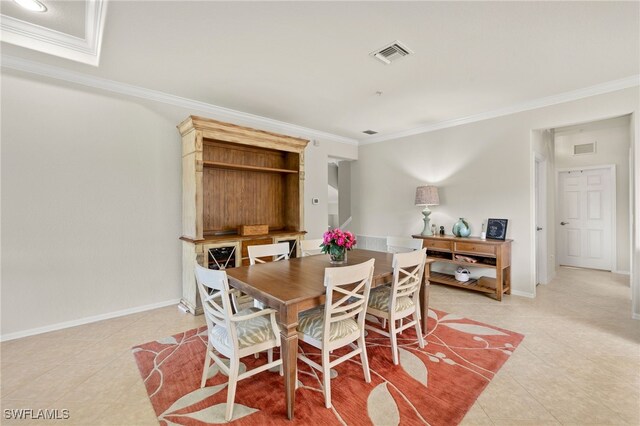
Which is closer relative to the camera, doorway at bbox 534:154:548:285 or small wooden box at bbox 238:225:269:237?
small wooden box at bbox 238:225:269:237

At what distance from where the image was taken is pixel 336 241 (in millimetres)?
2574

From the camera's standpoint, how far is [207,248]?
3.45 m

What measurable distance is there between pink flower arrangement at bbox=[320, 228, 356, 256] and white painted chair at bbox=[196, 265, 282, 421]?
838mm

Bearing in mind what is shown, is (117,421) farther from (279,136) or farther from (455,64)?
(455,64)

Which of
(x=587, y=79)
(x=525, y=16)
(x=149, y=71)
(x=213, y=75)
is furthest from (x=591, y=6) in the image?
(x=149, y=71)

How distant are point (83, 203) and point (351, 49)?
3.23 meters

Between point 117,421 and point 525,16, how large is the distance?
392 cm

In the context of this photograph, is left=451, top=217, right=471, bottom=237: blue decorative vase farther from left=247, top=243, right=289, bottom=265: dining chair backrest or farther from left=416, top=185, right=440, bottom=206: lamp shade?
left=247, top=243, right=289, bottom=265: dining chair backrest

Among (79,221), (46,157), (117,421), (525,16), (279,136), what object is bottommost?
(117,421)

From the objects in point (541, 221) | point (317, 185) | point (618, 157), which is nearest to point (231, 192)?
point (317, 185)

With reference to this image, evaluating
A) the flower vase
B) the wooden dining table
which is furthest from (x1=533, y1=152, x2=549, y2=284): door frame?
the flower vase

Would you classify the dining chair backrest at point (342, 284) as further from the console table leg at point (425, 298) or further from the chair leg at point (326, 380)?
the console table leg at point (425, 298)

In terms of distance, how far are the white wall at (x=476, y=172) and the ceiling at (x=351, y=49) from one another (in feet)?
1.13

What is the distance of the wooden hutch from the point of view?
3.43 metres
